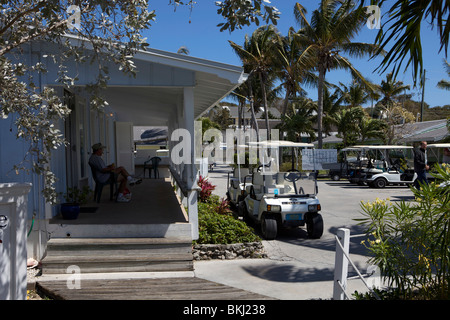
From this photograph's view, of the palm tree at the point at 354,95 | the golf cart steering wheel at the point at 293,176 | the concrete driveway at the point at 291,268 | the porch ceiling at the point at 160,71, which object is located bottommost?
the concrete driveway at the point at 291,268

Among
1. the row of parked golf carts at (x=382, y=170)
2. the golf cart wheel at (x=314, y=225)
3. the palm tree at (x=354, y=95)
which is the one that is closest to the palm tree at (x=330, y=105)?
the palm tree at (x=354, y=95)

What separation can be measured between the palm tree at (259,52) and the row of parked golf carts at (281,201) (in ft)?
66.4

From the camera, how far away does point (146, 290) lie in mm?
5410

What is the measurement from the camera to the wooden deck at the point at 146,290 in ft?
16.9

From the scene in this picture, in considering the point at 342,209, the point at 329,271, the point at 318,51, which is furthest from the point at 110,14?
the point at 318,51

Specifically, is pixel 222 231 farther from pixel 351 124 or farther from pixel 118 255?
pixel 351 124

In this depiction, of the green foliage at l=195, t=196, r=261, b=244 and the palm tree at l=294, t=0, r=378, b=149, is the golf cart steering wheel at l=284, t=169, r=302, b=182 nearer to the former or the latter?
the green foliage at l=195, t=196, r=261, b=244

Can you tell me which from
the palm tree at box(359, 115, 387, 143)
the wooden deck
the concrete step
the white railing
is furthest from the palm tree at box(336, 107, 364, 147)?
the white railing

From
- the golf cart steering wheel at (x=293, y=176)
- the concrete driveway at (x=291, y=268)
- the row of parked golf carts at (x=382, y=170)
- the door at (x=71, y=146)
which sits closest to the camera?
the concrete driveway at (x=291, y=268)

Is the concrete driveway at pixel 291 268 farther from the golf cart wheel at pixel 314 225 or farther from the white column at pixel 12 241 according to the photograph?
the white column at pixel 12 241

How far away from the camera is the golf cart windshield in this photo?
31.2 feet

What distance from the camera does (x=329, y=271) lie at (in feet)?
21.6

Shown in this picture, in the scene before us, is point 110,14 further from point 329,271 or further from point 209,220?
point 329,271

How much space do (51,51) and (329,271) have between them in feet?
18.4
